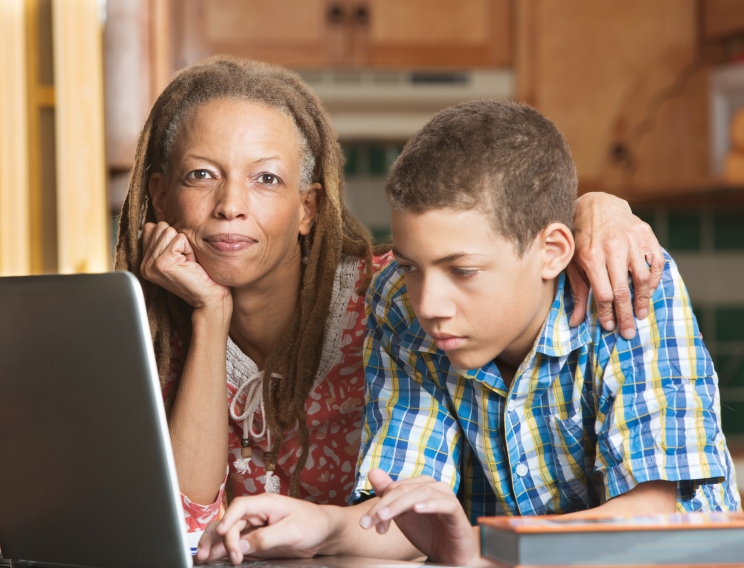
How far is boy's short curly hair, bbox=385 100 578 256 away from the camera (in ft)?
2.84

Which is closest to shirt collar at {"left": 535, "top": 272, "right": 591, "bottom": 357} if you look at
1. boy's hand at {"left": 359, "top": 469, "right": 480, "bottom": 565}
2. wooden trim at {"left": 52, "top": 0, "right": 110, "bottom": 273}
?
boy's hand at {"left": 359, "top": 469, "right": 480, "bottom": 565}

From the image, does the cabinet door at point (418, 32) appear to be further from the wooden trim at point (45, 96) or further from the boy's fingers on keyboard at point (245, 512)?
the boy's fingers on keyboard at point (245, 512)

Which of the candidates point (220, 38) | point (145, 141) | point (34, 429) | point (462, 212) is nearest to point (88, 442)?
point (34, 429)

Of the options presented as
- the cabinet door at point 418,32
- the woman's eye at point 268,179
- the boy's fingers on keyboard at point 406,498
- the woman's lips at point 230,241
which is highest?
the cabinet door at point 418,32

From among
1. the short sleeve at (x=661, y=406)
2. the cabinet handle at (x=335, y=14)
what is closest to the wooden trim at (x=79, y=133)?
the cabinet handle at (x=335, y=14)

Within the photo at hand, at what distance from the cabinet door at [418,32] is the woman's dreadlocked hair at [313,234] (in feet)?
5.36

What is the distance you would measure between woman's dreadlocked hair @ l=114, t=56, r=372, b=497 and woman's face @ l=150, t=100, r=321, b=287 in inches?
1.6

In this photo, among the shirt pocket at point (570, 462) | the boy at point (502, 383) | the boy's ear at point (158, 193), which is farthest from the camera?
the boy's ear at point (158, 193)

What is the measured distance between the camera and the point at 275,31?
281 cm

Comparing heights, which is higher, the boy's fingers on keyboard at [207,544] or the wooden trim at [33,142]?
the wooden trim at [33,142]

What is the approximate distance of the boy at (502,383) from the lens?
83 centimetres

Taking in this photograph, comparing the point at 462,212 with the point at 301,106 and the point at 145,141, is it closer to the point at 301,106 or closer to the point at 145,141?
the point at 301,106

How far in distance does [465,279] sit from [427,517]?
0.23 m

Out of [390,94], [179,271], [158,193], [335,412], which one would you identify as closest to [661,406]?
[335,412]
